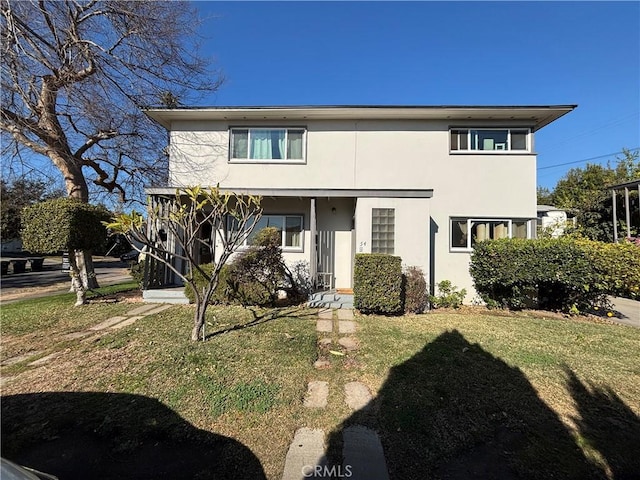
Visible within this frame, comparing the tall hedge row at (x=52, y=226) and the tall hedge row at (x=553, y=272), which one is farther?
the tall hedge row at (x=52, y=226)

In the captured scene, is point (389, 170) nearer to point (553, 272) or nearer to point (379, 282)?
point (379, 282)

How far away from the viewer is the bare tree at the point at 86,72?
8.84 m

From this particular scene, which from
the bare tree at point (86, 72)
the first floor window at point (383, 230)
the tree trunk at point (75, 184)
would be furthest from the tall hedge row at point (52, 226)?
the first floor window at point (383, 230)

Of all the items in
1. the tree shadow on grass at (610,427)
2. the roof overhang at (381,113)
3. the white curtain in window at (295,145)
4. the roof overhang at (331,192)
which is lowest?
the tree shadow on grass at (610,427)

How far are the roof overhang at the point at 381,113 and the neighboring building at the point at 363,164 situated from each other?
0.10 ft

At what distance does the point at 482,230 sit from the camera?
951cm

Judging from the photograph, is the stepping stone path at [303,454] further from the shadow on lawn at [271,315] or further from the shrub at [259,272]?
the shrub at [259,272]

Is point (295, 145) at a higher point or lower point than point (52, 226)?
higher

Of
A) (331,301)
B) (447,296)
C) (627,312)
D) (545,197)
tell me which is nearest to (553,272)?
(447,296)

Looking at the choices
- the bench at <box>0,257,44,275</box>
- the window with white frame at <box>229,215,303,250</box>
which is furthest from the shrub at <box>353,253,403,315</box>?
the bench at <box>0,257,44,275</box>

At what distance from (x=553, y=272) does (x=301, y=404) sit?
276 inches

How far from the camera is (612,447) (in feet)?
9.06

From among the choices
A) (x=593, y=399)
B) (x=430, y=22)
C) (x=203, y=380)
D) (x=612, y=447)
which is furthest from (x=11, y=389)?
(x=430, y=22)

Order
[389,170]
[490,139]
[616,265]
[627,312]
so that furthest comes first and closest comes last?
[389,170] < [490,139] < [627,312] < [616,265]
